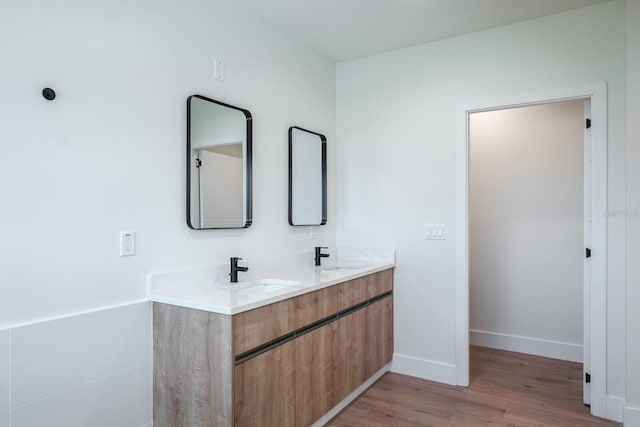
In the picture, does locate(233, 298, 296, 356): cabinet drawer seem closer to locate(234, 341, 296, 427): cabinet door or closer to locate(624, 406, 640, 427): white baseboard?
locate(234, 341, 296, 427): cabinet door

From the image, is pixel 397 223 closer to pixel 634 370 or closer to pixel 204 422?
pixel 634 370

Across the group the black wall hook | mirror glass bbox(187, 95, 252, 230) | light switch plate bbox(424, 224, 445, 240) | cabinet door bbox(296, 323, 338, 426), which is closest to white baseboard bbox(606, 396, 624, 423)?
light switch plate bbox(424, 224, 445, 240)

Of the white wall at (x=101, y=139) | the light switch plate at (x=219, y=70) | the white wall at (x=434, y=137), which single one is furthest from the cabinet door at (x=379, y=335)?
the light switch plate at (x=219, y=70)

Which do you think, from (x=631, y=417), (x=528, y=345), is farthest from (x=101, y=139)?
(x=528, y=345)

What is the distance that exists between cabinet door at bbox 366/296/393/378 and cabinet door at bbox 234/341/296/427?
0.93 metres

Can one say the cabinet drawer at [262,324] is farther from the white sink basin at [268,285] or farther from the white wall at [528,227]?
the white wall at [528,227]

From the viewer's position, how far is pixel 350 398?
2.76 m

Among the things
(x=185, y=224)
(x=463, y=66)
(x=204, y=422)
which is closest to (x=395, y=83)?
(x=463, y=66)

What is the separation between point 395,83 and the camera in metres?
3.36

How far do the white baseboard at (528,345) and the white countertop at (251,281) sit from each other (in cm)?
144

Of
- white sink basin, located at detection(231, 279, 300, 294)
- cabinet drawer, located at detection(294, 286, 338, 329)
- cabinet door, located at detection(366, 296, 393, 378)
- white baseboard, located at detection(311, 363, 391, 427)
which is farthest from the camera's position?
cabinet door, located at detection(366, 296, 393, 378)

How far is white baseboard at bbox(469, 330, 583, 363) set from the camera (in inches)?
139

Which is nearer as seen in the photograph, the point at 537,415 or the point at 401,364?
the point at 537,415

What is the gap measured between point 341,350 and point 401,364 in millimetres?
973
